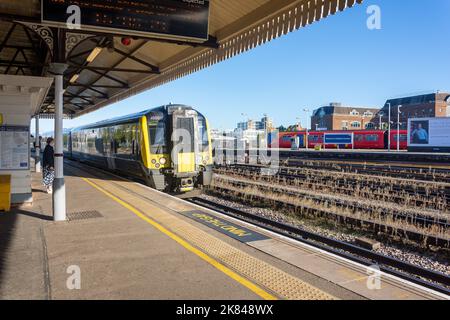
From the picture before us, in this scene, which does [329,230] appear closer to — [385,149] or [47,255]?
[47,255]

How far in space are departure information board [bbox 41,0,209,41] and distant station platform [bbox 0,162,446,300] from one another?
3441 mm

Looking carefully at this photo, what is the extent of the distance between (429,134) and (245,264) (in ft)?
124

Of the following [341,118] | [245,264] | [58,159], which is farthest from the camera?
[341,118]

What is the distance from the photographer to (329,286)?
435 centimetres

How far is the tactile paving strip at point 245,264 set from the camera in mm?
4152

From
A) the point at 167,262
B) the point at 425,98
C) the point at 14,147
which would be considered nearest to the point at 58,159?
the point at 14,147

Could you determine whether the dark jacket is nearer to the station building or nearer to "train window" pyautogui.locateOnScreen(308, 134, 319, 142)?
"train window" pyautogui.locateOnScreen(308, 134, 319, 142)

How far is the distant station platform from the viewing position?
163 inches

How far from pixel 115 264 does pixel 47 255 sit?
3.65 ft

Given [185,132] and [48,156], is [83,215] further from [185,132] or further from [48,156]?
[185,132]

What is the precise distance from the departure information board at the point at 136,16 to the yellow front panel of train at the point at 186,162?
5.96m

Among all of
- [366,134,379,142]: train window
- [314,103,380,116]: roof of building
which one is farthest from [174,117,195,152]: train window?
[314,103,380,116]: roof of building

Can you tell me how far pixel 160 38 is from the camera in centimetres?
720

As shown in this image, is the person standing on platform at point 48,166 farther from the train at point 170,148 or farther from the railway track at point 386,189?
the railway track at point 386,189
